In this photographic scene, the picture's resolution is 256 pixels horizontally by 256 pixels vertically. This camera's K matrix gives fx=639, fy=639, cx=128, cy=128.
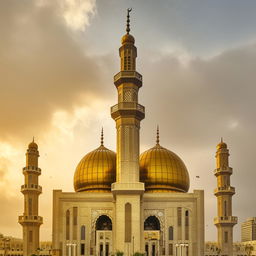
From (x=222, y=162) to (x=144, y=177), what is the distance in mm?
9136

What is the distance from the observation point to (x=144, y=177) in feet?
209

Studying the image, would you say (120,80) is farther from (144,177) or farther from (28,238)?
(28,238)

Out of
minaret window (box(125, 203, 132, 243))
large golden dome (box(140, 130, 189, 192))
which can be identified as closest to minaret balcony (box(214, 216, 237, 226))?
large golden dome (box(140, 130, 189, 192))

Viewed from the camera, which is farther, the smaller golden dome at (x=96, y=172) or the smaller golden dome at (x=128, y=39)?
the smaller golden dome at (x=96, y=172)

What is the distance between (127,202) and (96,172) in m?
7.83

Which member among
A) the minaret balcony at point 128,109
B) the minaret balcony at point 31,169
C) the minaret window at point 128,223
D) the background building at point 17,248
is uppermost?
the minaret balcony at point 128,109

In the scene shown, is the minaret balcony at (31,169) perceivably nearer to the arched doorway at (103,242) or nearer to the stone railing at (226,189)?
the arched doorway at (103,242)

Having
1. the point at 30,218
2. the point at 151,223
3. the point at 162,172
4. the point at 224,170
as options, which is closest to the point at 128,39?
the point at 162,172

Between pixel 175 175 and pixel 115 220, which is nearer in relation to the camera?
pixel 115 220

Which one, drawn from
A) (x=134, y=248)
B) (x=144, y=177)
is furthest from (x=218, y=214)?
(x=134, y=248)

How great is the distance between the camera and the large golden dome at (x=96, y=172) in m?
63.5

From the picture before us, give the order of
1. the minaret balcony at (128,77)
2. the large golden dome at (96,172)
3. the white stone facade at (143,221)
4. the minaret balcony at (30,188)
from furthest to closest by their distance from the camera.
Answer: the minaret balcony at (30,188), the large golden dome at (96,172), the minaret balcony at (128,77), the white stone facade at (143,221)

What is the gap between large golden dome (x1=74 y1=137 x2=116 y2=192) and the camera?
2499 inches

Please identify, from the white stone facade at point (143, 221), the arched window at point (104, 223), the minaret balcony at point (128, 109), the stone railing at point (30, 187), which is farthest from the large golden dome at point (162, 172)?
the stone railing at point (30, 187)
